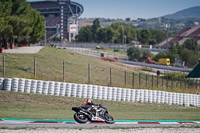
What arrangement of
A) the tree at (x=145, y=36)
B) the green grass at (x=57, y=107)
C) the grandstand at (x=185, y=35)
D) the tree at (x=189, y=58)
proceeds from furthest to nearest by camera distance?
the tree at (x=145, y=36), the grandstand at (x=185, y=35), the tree at (x=189, y=58), the green grass at (x=57, y=107)

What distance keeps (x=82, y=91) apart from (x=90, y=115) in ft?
32.5

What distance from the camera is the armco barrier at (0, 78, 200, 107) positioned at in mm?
23891

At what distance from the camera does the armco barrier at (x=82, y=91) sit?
23891 millimetres

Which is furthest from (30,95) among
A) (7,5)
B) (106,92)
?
(7,5)

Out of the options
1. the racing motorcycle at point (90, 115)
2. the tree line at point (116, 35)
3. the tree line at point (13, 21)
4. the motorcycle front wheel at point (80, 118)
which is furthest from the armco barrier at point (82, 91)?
the tree line at point (116, 35)

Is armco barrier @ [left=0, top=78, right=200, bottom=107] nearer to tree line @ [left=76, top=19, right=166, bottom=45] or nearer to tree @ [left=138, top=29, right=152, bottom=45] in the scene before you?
tree line @ [left=76, top=19, right=166, bottom=45]

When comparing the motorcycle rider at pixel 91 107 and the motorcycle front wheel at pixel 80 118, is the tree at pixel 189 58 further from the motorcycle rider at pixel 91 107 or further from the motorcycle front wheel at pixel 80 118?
the motorcycle front wheel at pixel 80 118

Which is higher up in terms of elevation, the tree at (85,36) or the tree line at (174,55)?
the tree at (85,36)

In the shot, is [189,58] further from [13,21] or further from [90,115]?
[90,115]

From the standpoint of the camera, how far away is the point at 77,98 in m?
24.9

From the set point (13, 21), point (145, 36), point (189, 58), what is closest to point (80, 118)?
point (13, 21)

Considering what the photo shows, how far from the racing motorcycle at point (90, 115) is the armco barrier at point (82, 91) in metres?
9.19

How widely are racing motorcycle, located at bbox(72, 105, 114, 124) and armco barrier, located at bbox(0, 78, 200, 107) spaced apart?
9190 mm

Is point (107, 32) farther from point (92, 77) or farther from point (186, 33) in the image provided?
point (92, 77)
